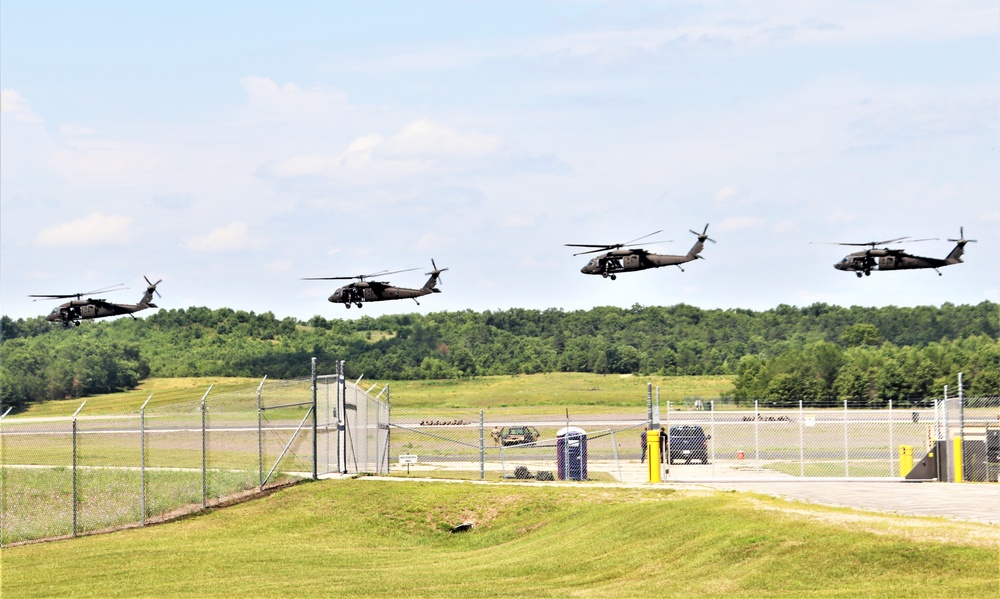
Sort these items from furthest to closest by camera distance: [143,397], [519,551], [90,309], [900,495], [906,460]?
1. [143,397]
2. [90,309]
3. [906,460]
4. [900,495]
5. [519,551]

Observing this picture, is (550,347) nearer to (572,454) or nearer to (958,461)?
(572,454)

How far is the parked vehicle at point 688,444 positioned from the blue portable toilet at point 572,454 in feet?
35.1

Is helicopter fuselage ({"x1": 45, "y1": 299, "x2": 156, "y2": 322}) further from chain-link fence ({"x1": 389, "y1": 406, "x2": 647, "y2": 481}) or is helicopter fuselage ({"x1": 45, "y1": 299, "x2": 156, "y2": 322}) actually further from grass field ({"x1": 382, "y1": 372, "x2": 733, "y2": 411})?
grass field ({"x1": 382, "y1": 372, "x2": 733, "y2": 411})

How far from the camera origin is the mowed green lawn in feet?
54.1

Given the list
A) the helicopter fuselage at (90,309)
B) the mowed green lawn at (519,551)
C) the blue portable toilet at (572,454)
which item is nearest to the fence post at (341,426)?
the mowed green lawn at (519,551)

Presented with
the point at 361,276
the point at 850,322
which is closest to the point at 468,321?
the point at 850,322

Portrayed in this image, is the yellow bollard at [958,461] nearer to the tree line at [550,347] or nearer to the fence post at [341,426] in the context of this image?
the fence post at [341,426]

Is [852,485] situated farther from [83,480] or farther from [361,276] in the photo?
[361,276]

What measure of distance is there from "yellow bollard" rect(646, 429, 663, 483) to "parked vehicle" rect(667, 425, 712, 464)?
1384cm

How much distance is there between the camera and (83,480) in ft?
111

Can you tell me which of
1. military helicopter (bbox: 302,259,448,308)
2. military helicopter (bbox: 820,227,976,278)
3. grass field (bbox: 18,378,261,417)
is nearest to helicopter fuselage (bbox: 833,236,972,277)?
military helicopter (bbox: 820,227,976,278)

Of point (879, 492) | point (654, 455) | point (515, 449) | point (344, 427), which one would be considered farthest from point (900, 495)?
point (515, 449)

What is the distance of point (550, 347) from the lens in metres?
139

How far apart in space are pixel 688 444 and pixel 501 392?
67.5 m
